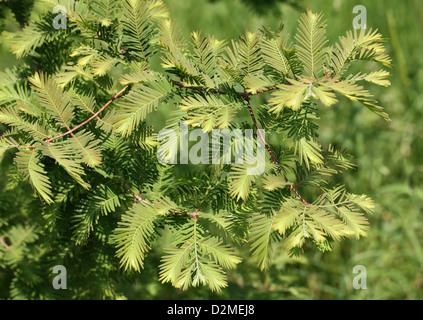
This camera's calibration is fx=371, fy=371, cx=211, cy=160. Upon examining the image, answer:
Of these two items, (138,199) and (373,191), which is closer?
(138,199)

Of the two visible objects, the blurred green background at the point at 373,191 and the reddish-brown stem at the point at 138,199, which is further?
the blurred green background at the point at 373,191

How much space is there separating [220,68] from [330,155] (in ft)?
0.80

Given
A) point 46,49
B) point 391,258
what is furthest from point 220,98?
point 391,258

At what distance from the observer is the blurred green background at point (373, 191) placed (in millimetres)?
1165

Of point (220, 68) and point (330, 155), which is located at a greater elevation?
point (220, 68)

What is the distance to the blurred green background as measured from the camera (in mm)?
1165

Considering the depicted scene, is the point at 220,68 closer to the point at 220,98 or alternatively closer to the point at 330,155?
the point at 220,98

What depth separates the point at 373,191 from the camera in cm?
159

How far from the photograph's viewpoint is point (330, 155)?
64 cm

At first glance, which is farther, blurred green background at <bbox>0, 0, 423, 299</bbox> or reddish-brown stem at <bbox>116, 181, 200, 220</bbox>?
blurred green background at <bbox>0, 0, 423, 299</bbox>

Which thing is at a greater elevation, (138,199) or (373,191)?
(373,191)
